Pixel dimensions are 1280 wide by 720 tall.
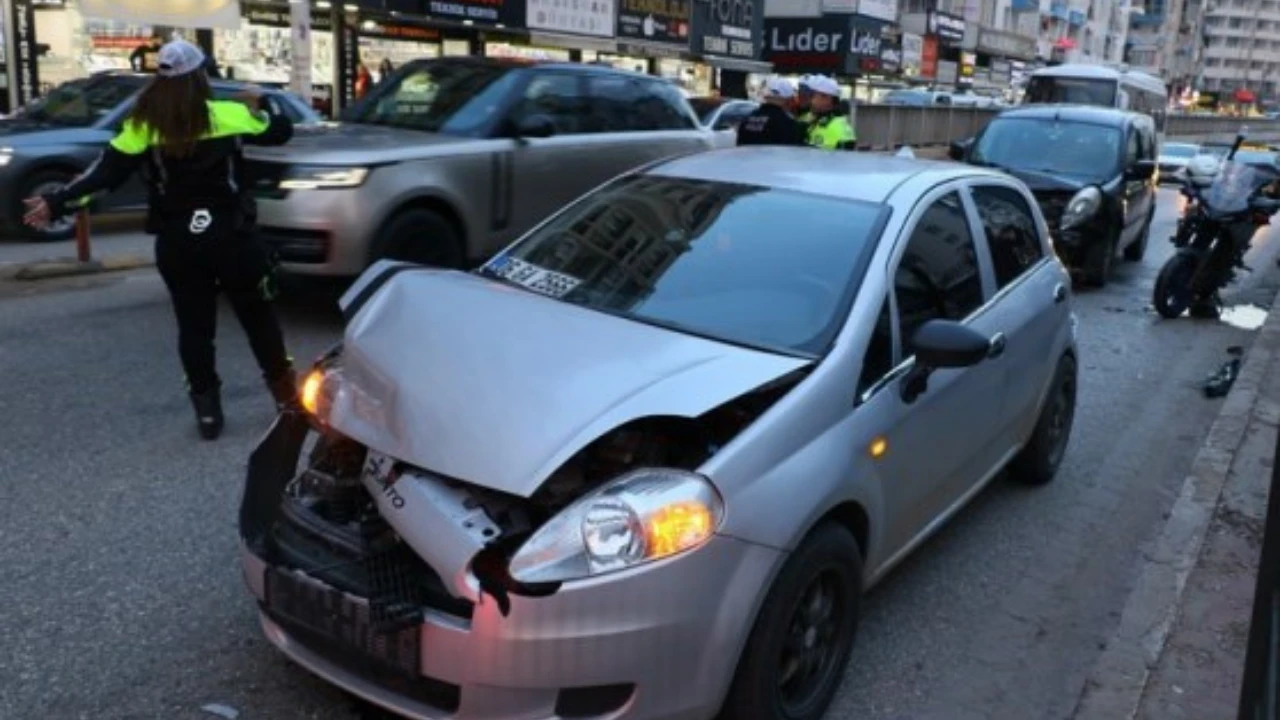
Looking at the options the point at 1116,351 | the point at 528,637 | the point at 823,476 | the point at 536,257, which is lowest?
the point at 1116,351

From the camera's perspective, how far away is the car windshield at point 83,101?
11508 millimetres

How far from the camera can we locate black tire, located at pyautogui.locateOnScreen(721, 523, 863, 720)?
296 centimetres

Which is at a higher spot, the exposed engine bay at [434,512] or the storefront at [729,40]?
the storefront at [729,40]

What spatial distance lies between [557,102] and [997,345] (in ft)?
17.1

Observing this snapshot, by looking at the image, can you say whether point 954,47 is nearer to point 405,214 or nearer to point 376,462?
point 405,214

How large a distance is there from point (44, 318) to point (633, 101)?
188 inches

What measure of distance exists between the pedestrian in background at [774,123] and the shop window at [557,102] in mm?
1284

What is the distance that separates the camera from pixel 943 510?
4246 millimetres

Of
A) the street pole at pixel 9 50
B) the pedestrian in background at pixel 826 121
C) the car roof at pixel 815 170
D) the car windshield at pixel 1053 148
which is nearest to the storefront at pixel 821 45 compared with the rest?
the street pole at pixel 9 50

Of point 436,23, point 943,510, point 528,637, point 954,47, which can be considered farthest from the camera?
point 954,47

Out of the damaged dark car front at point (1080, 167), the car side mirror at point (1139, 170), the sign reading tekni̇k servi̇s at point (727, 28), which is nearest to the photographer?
the damaged dark car front at point (1080, 167)

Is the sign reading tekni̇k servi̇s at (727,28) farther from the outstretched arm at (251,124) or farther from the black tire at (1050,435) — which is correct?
the outstretched arm at (251,124)

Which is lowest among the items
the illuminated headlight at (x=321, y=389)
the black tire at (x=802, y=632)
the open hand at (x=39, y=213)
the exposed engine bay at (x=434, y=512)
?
the black tire at (x=802, y=632)

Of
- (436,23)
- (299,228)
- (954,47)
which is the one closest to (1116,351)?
(299,228)
